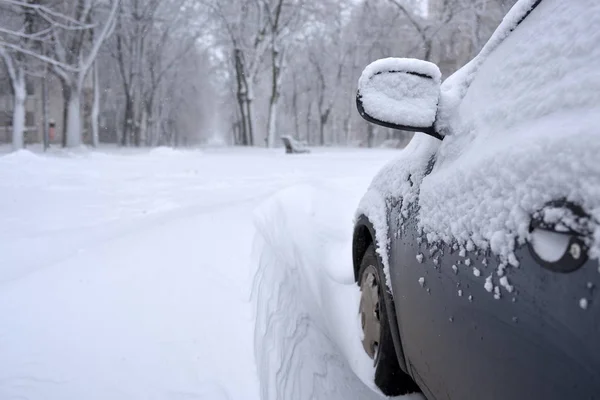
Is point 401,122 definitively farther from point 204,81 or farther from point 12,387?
point 204,81

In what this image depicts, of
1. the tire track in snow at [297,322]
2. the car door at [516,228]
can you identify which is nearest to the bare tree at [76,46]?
the tire track in snow at [297,322]

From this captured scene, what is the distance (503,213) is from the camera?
1.16 m

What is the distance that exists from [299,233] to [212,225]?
2.90 ft

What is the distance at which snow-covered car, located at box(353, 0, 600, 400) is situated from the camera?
0.95m

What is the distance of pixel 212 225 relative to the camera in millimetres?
4305

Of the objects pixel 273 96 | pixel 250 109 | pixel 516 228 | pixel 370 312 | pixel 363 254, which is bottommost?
pixel 370 312

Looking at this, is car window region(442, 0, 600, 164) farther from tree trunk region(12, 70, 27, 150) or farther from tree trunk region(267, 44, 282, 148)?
tree trunk region(267, 44, 282, 148)

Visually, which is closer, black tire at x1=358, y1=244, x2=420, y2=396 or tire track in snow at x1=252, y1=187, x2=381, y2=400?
black tire at x1=358, y1=244, x2=420, y2=396

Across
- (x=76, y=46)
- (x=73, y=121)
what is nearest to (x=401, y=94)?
(x=73, y=121)

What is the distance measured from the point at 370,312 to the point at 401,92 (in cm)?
133

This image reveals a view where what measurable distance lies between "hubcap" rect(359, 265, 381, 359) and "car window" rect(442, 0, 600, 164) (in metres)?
1.04

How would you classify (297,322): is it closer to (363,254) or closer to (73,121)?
(363,254)

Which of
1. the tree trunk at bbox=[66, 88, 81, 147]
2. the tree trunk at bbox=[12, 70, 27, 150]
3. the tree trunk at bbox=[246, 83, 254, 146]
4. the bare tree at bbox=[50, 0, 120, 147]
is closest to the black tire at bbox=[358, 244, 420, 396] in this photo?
the bare tree at bbox=[50, 0, 120, 147]

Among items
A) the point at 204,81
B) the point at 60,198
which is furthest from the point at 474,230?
the point at 204,81
